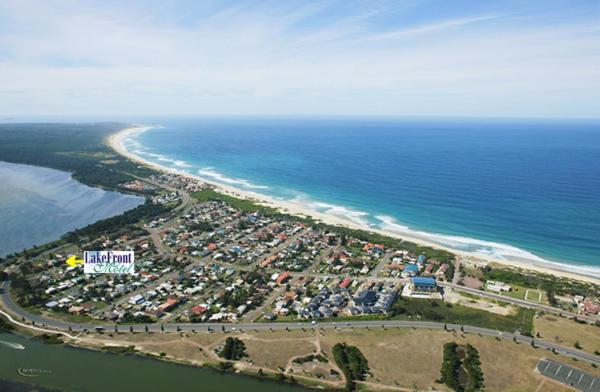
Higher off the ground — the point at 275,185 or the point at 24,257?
the point at 275,185

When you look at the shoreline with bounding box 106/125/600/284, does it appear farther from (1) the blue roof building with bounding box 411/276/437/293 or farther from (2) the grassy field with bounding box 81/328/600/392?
(2) the grassy field with bounding box 81/328/600/392

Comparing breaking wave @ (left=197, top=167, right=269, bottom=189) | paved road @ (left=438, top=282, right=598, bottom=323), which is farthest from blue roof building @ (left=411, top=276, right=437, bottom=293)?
breaking wave @ (left=197, top=167, right=269, bottom=189)

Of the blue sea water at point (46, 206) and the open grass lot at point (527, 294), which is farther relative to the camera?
the blue sea water at point (46, 206)

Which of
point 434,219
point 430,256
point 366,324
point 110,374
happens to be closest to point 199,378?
point 110,374

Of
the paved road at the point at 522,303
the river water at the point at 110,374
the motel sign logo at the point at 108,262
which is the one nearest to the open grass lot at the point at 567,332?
the paved road at the point at 522,303

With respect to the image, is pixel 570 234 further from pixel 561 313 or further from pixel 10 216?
pixel 10 216

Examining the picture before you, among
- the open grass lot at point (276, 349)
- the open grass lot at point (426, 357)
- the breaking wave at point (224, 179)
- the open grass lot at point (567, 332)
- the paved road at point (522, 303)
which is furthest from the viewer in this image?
the breaking wave at point (224, 179)

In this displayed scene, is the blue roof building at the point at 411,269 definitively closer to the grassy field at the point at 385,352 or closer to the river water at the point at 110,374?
the grassy field at the point at 385,352
